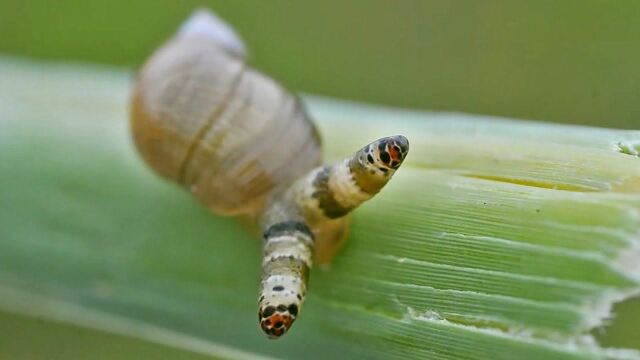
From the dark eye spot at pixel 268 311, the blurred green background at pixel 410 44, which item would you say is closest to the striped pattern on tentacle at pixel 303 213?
the dark eye spot at pixel 268 311

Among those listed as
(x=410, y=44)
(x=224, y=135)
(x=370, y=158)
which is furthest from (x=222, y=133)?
(x=410, y=44)

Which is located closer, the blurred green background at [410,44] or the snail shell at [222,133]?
the snail shell at [222,133]

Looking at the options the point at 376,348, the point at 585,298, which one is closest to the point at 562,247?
the point at 585,298

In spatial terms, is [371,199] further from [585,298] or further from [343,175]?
[585,298]

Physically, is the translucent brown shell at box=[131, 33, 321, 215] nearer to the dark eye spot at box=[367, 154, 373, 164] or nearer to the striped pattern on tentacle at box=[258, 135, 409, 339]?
the striped pattern on tentacle at box=[258, 135, 409, 339]

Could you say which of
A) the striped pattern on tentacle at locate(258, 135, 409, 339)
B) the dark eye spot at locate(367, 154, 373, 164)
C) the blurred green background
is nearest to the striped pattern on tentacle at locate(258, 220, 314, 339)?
the striped pattern on tentacle at locate(258, 135, 409, 339)

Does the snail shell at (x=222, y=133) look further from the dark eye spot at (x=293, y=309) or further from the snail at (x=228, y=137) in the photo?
the dark eye spot at (x=293, y=309)

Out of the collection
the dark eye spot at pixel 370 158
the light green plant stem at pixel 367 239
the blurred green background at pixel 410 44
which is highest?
the dark eye spot at pixel 370 158
